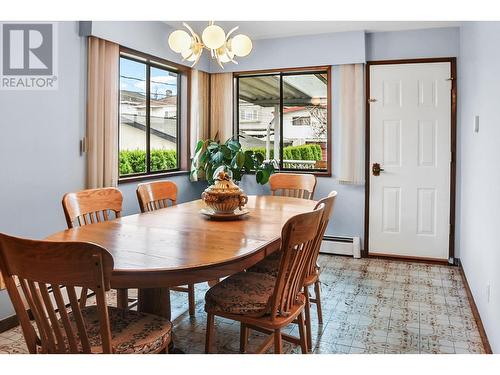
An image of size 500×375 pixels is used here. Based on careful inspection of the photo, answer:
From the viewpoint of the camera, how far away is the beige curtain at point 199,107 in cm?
495

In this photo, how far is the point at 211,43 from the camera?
261 cm

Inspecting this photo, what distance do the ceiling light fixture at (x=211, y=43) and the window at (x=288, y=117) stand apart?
2197mm

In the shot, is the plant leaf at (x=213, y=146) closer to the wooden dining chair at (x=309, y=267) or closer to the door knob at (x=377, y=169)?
the door knob at (x=377, y=169)

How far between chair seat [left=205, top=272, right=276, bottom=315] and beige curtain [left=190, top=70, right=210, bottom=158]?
9.51 feet

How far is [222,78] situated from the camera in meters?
5.19

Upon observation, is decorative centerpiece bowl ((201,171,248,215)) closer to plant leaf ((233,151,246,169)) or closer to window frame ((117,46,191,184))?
window frame ((117,46,191,184))

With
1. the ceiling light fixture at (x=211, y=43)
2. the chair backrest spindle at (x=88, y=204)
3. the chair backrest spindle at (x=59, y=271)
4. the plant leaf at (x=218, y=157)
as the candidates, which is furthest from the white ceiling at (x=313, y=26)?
the chair backrest spindle at (x=59, y=271)

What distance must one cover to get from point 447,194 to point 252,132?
232 cm

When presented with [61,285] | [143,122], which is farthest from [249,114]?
[61,285]

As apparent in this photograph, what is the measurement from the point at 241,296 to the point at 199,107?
11.0 feet

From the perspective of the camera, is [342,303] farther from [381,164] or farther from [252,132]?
[252,132]

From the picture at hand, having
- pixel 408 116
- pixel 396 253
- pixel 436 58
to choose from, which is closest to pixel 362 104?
pixel 408 116

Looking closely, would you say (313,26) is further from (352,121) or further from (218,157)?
(218,157)

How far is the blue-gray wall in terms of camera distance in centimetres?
237
